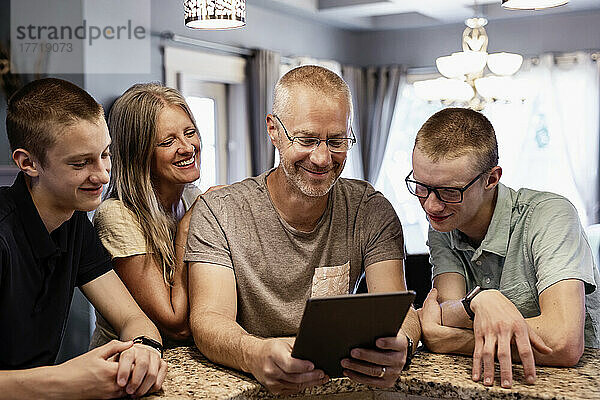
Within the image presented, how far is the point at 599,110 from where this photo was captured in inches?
253

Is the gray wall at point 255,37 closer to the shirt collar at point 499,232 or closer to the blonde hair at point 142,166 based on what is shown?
the blonde hair at point 142,166

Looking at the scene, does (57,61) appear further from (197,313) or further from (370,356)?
(370,356)

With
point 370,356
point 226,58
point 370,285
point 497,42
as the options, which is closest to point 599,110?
point 497,42

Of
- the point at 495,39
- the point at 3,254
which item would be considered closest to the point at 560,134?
the point at 495,39

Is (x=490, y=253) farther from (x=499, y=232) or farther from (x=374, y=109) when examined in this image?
(x=374, y=109)

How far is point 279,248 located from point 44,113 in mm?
616

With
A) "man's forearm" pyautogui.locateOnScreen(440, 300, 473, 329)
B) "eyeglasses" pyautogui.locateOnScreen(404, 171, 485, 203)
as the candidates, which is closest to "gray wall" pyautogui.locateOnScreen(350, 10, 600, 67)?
"eyeglasses" pyautogui.locateOnScreen(404, 171, 485, 203)

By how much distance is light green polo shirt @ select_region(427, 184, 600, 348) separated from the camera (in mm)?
1574

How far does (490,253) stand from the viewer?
1.68m

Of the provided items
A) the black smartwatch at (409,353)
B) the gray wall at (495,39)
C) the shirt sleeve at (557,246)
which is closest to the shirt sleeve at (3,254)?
the black smartwatch at (409,353)

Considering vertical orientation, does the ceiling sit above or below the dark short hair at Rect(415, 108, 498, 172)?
above

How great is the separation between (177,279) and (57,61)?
9.22 feet

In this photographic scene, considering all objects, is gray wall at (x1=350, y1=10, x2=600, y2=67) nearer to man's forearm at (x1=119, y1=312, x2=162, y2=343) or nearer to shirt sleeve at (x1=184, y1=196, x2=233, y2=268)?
shirt sleeve at (x1=184, y1=196, x2=233, y2=268)

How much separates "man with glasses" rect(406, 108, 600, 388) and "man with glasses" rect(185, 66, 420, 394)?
0.36 ft
